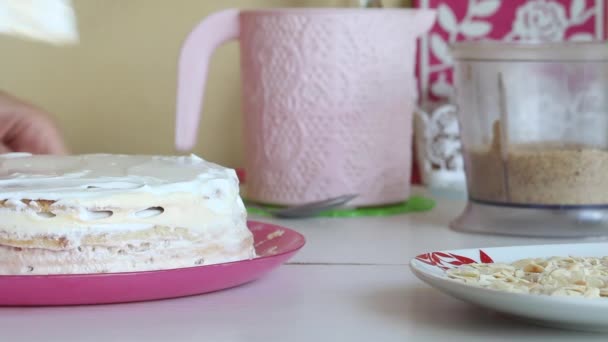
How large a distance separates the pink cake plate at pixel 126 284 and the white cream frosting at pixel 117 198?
3 cm

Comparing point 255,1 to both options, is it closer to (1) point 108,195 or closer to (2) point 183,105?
(2) point 183,105

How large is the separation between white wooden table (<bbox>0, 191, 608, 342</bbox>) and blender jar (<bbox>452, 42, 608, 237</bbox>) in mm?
193

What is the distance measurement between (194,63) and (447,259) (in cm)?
52

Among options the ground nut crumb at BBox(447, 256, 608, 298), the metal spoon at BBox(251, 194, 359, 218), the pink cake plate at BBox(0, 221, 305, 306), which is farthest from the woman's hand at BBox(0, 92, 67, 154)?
the ground nut crumb at BBox(447, 256, 608, 298)

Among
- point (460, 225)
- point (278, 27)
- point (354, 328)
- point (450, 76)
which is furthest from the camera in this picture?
point (450, 76)

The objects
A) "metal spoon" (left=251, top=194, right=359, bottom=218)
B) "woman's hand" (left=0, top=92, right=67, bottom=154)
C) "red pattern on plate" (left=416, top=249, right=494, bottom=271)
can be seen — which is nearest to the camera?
"red pattern on plate" (left=416, top=249, right=494, bottom=271)

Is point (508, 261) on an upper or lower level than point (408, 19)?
lower

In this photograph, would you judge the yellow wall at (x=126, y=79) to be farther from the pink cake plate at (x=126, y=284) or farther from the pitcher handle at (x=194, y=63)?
the pink cake plate at (x=126, y=284)

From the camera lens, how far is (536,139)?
868mm

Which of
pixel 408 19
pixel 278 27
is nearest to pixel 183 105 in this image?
pixel 278 27

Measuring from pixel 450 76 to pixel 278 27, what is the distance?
488 millimetres

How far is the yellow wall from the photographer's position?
148 centimetres

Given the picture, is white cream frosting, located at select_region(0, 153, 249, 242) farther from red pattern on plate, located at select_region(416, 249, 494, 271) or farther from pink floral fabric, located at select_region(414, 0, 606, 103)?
pink floral fabric, located at select_region(414, 0, 606, 103)

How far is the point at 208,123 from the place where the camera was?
1489 mm
